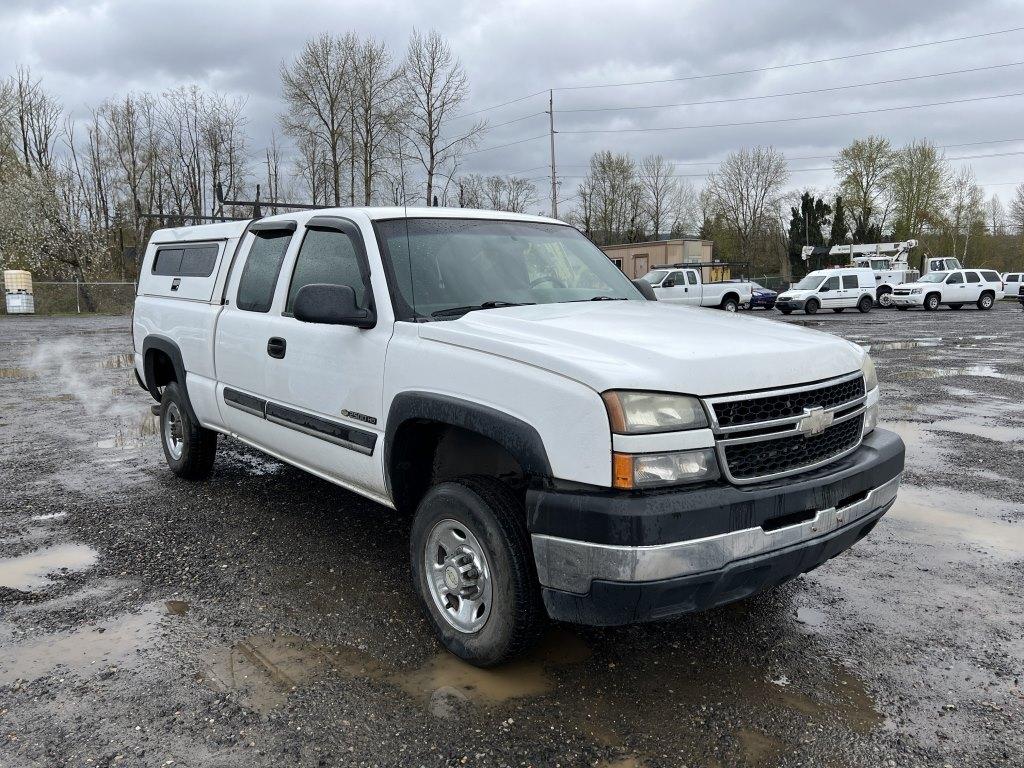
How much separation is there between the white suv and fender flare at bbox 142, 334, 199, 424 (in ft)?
116

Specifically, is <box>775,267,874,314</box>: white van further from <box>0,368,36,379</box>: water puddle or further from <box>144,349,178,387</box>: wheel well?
<box>144,349,178,387</box>: wheel well

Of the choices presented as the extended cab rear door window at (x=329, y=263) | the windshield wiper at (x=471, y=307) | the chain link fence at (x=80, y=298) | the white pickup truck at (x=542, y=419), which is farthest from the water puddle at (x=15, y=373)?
the chain link fence at (x=80, y=298)

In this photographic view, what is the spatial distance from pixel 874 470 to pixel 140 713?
3007mm

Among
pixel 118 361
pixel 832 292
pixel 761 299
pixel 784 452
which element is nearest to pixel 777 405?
pixel 784 452

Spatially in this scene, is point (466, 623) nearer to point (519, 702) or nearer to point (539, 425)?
point (519, 702)

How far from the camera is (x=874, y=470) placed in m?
3.23

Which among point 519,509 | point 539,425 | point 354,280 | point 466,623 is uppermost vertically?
point 354,280

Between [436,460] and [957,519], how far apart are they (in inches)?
145

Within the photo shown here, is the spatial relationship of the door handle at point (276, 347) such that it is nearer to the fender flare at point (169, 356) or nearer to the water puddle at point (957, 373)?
the fender flare at point (169, 356)

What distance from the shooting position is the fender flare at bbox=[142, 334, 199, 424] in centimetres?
570

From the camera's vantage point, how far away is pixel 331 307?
361cm

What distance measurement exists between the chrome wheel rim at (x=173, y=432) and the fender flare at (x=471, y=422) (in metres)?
3.13

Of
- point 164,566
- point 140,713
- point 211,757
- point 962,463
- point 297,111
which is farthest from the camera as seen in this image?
point 297,111

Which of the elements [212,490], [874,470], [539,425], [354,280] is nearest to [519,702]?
[539,425]
